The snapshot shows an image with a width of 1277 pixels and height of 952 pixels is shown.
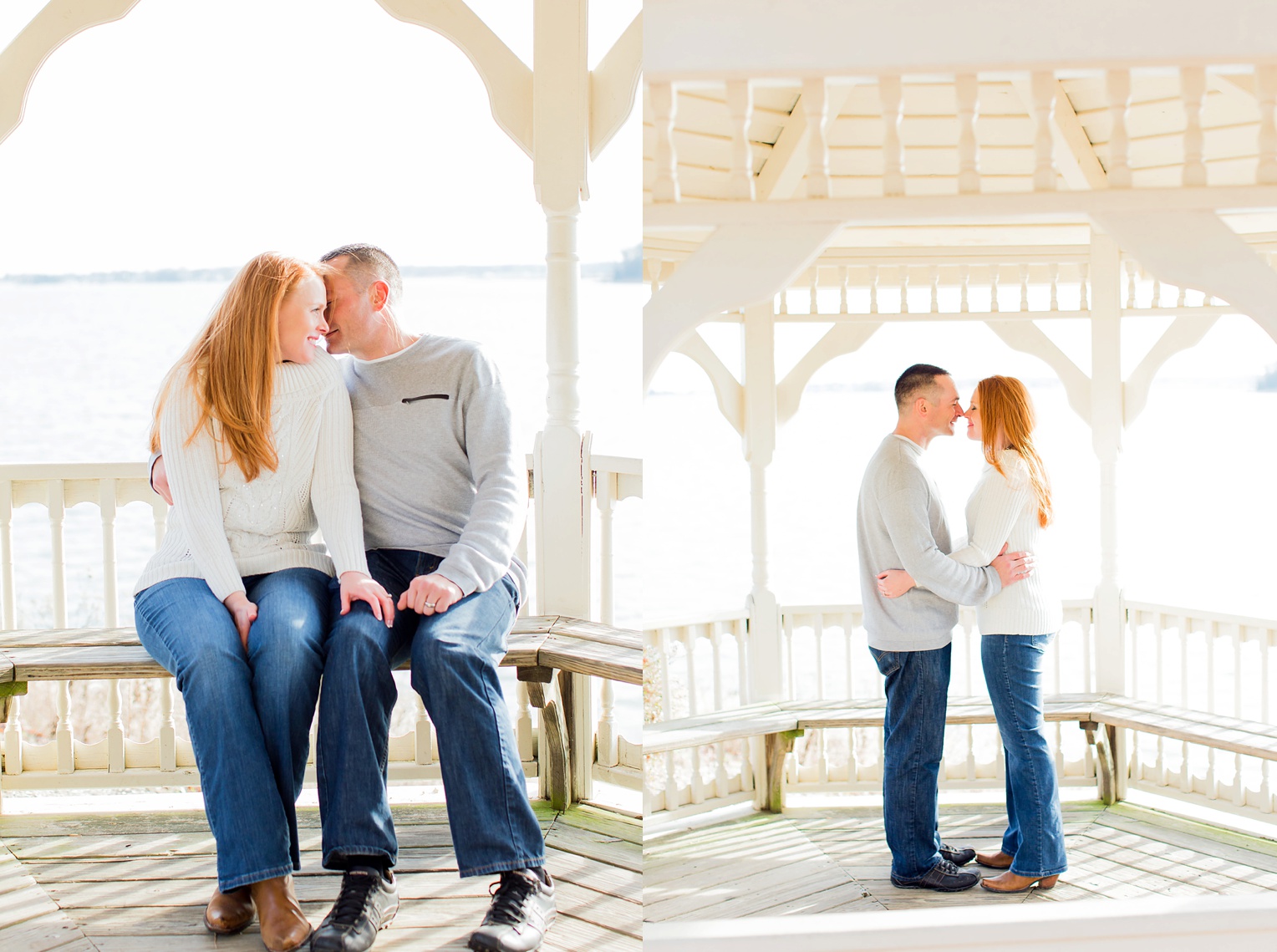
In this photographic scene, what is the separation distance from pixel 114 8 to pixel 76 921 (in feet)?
7.09

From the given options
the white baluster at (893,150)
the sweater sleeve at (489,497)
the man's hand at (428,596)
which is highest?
the white baluster at (893,150)

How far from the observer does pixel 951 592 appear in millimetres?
2766

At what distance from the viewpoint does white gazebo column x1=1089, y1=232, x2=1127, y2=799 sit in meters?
4.16

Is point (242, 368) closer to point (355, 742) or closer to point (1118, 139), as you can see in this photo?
point (355, 742)

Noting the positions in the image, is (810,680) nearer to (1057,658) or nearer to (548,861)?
(1057,658)

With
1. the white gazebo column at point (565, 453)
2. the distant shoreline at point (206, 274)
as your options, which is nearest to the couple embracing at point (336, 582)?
the white gazebo column at point (565, 453)

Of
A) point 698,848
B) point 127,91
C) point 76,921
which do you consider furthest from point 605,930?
point 127,91

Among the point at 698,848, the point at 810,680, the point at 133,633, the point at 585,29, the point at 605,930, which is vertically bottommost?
the point at 810,680

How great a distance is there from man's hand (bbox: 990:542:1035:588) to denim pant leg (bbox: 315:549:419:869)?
1.71 metres

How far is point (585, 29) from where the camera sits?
2.56 meters

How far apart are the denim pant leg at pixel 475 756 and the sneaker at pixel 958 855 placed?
1.78 m

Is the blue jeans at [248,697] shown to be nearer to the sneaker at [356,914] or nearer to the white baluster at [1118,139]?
the sneaker at [356,914]

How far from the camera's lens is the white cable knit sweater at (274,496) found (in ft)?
6.73

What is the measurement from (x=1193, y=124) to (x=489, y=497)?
1.76 m
